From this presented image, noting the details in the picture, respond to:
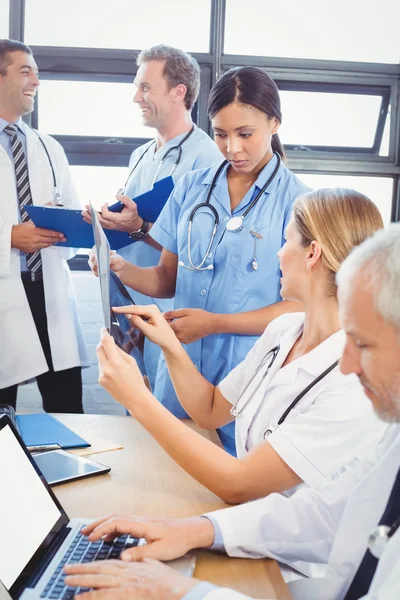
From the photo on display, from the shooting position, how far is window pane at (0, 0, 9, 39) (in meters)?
3.07

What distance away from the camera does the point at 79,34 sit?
3.16m

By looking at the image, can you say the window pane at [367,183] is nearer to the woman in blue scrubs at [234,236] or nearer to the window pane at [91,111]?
the window pane at [91,111]

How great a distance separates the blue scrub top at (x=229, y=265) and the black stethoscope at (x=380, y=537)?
1067 millimetres

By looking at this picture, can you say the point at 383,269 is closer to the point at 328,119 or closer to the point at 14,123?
the point at 14,123

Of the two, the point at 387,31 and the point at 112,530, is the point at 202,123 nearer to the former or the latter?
the point at 387,31

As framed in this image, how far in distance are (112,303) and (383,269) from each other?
0.58 meters

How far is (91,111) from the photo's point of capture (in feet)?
10.7

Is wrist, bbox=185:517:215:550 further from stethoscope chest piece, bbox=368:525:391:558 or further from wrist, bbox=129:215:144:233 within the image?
wrist, bbox=129:215:144:233

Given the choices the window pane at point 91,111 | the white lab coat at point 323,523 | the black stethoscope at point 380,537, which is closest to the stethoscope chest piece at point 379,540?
the black stethoscope at point 380,537

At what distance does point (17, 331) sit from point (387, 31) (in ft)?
7.29

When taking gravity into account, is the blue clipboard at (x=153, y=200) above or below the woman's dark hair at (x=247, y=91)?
below

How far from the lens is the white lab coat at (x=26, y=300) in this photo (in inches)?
95.0

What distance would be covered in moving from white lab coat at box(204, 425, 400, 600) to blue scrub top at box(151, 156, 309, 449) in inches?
32.4

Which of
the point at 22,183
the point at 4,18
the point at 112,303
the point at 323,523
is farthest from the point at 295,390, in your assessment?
the point at 4,18
